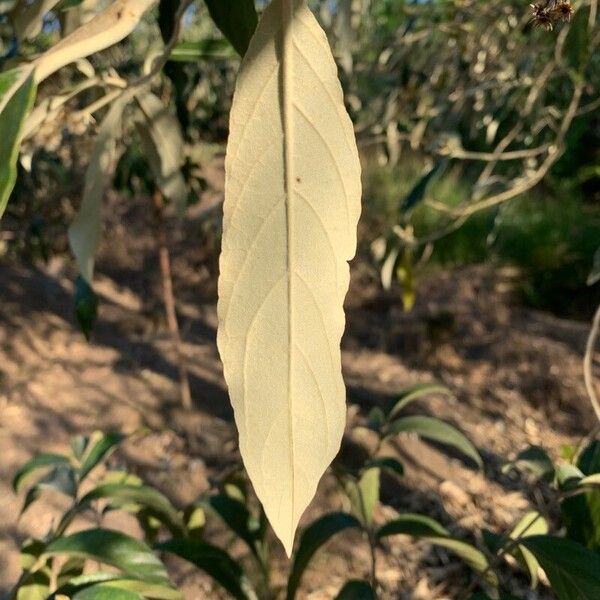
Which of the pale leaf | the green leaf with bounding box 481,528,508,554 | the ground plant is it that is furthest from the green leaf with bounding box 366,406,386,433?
the pale leaf

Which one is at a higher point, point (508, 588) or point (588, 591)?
point (588, 591)

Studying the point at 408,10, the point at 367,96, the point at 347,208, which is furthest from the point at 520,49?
the point at 347,208

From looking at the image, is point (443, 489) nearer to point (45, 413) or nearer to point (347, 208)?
point (45, 413)

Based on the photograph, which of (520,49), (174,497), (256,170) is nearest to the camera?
(256,170)

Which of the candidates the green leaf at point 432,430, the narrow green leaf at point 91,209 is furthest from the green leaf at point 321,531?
the narrow green leaf at point 91,209

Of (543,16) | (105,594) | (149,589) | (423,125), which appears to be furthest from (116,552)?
(423,125)

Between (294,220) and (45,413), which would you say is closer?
(294,220)

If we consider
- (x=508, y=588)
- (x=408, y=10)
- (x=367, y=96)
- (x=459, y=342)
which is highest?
(x=408, y=10)

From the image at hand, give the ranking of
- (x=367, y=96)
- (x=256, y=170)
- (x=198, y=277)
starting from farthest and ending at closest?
(x=198, y=277)
(x=367, y=96)
(x=256, y=170)
